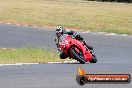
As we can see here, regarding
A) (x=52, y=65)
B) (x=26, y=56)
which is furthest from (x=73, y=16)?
(x=52, y=65)

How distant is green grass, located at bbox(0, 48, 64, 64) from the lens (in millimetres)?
16172

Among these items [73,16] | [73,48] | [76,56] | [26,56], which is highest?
[73,48]

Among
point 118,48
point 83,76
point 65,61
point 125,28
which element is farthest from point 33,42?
point 83,76

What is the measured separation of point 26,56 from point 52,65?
8.94ft

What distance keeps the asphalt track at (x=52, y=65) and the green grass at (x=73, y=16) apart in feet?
11.2

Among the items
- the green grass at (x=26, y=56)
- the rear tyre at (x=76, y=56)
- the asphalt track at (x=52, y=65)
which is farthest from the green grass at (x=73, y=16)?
the rear tyre at (x=76, y=56)

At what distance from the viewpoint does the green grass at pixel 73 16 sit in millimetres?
31395

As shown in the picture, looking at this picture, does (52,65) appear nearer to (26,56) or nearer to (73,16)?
(26,56)

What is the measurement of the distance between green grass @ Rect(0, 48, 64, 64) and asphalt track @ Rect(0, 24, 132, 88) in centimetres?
136

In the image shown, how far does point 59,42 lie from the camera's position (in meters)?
15.5

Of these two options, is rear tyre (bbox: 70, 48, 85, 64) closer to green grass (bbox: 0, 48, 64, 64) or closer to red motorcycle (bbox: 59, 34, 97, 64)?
red motorcycle (bbox: 59, 34, 97, 64)

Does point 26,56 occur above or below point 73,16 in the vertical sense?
above

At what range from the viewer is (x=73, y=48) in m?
15.4

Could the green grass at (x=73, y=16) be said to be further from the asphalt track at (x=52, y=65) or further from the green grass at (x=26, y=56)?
the green grass at (x=26, y=56)
